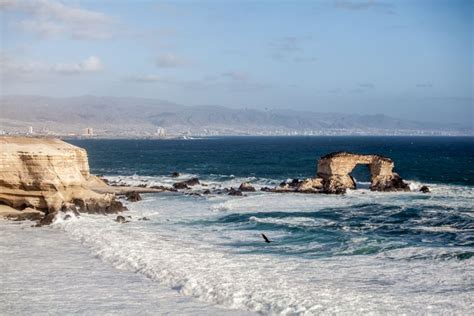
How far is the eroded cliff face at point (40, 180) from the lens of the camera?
107 feet

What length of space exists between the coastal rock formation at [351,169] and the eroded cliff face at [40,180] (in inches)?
785

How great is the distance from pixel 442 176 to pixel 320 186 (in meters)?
21.5

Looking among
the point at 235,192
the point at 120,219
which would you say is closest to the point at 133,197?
the point at 235,192

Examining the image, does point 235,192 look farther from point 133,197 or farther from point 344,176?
point 344,176

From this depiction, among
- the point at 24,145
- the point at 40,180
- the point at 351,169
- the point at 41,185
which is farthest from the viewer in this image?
the point at 351,169

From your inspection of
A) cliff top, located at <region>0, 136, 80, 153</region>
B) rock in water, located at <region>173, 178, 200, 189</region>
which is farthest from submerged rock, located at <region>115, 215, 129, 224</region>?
rock in water, located at <region>173, 178, 200, 189</region>

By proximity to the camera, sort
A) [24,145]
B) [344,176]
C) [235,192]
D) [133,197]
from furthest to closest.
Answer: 1. [344,176]
2. [235,192]
3. [133,197]
4. [24,145]

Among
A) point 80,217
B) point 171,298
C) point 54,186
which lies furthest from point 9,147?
point 171,298

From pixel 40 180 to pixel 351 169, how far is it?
1009 inches

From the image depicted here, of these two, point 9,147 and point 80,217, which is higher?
point 9,147

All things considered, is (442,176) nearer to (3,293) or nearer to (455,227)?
(455,227)

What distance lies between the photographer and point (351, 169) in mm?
48594

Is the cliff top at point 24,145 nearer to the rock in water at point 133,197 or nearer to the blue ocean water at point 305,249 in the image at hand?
the blue ocean water at point 305,249

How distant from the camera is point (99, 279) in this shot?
1836 cm
